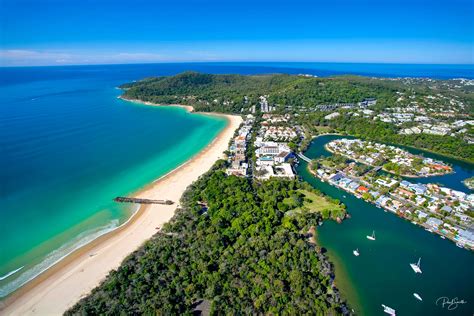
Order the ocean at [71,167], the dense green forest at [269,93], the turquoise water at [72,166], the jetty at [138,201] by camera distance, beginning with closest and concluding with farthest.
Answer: the ocean at [71,167] < the turquoise water at [72,166] < the jetty at [138,201] < the dense green forest at [269,93]

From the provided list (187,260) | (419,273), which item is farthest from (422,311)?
(187,260)

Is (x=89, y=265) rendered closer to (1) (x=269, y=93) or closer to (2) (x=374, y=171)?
(2) (x=374, y=171)

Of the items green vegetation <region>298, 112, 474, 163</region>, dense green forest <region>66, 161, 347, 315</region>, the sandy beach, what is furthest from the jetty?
green vegetation <region>298, 112, 474, 163</region>

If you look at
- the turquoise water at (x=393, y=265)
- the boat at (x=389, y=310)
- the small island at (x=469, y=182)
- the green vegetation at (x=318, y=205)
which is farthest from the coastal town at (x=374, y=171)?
the boat at (x=389, y=310)

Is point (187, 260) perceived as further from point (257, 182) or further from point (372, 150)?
point (372, 150)

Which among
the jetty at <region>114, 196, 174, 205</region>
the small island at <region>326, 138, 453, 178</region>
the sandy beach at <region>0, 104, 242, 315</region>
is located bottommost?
the sandy beach at <region>0, 104, 242, 315</region>

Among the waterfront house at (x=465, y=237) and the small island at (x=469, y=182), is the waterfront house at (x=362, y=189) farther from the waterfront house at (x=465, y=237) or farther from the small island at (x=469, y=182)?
the small island at (x=469, y=182)

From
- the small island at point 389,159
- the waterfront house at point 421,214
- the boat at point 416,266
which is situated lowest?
the boat at point 416,266

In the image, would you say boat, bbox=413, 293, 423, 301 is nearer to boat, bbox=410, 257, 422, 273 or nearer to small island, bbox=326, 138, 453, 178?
boat, bbox=410, 257, 422, 273
